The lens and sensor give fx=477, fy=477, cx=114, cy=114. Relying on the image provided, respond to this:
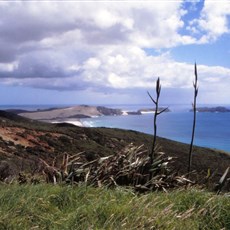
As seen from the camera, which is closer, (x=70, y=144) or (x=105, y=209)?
(x=105, y=209)

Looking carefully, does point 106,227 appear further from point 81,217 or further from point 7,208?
point 7,208

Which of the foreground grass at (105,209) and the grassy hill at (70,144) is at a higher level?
the foreground grass at (105,209)

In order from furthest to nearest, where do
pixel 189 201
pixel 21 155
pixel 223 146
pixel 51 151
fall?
1. pixel 223 146
2. pixel 51 151
3. pixel 21 155
4. pixel 189 201

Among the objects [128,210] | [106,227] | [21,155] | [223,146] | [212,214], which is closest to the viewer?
[106,227]

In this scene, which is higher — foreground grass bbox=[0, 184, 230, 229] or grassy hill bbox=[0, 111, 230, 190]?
foreground grass bbox=[0, 184, 230, 229]

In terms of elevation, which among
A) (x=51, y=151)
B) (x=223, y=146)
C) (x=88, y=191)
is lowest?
(x=223, y=146)

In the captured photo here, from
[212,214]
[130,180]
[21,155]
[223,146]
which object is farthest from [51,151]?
[223,146]

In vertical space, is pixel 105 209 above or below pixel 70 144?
above

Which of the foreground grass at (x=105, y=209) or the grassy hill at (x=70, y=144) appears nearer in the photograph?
the foreground grass at (x=105, y=209)
